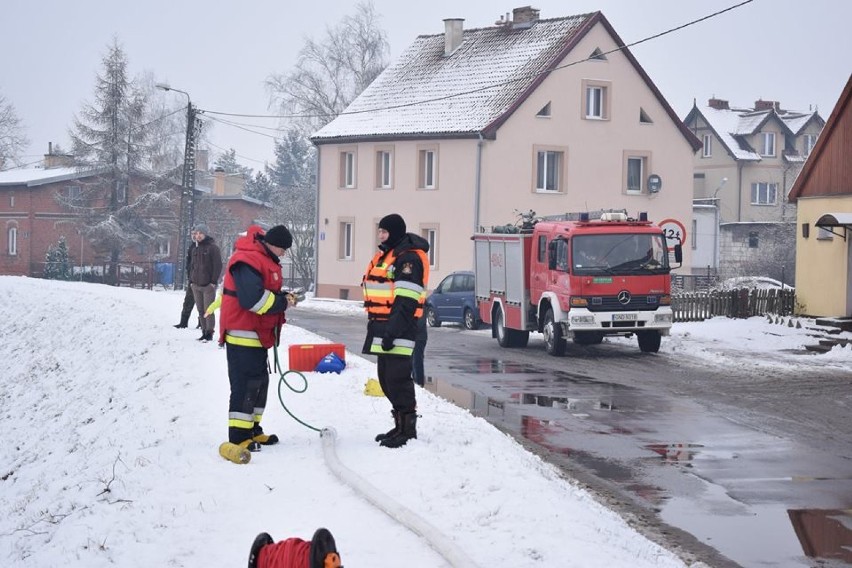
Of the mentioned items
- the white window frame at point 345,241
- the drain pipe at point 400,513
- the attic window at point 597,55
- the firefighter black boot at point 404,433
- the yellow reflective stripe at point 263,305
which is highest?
the attic window at point 597,55

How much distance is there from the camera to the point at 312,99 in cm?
6844

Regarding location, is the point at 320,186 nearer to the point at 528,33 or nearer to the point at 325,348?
the point at 528,33

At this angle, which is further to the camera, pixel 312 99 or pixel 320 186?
pixel 312 99

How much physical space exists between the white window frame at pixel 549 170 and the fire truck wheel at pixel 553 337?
2014 cm

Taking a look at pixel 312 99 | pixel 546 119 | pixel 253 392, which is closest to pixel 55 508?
pixel 253 392

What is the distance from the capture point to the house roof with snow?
76625 millimetres

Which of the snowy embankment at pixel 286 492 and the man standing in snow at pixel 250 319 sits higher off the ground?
the man standing in snow at pixel 250 319

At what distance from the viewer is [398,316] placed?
10.0m

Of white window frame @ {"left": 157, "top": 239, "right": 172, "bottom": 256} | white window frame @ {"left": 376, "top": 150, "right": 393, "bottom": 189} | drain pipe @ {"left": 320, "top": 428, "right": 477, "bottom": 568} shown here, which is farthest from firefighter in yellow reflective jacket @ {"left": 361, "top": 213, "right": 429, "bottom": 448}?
white window frame @ {"left": 157, "top": 239, "right": 172, "bottom": 256}

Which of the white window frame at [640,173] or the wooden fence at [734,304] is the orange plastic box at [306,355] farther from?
the white window frame at [640,173]

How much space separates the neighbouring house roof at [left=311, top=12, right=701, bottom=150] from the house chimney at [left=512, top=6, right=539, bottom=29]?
0.91 ft

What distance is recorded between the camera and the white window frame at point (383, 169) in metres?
46.2

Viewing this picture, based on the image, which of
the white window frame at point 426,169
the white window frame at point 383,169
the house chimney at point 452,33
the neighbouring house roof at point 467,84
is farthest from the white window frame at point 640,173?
the house chimney at point 452,33

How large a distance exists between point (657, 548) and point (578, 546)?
81cm
